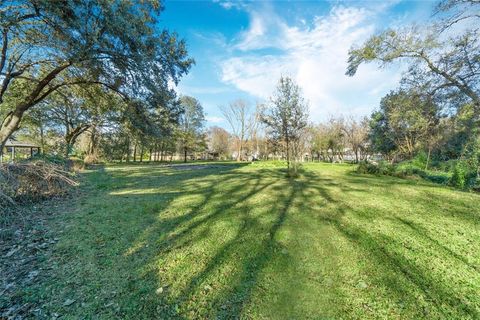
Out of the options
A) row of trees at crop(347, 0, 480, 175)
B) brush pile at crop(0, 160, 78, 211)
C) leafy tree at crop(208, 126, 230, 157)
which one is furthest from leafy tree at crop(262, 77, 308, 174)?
leafy tree at crop(208, 126, 230, 157)

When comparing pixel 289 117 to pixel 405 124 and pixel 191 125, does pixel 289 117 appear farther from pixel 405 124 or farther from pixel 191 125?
pixel 191 125

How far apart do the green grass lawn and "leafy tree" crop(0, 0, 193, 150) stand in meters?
4.24

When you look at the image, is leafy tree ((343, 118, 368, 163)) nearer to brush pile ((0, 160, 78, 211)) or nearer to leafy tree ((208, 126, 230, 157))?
leafy tree ((208, 126, 230, 157))

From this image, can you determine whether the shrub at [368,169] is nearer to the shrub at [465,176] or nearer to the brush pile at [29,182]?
the shrub at [465,176]

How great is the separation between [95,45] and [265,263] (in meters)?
6.86

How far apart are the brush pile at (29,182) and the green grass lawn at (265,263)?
3.78ft

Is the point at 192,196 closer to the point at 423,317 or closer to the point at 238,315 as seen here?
the point at 238,315

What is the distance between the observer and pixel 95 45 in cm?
584

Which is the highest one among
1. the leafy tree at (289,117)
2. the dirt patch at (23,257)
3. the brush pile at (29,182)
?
the leafy tree at (289,117)

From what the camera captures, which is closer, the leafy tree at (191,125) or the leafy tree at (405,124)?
the leafy tree at (405,124)

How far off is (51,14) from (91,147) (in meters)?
22.3

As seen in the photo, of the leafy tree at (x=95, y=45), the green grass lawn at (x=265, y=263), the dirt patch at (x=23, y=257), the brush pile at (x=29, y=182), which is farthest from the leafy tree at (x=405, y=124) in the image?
the brush pile at (x=29, y=182)

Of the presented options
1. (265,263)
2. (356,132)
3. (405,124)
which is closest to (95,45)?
(265,263)

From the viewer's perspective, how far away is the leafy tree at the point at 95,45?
5.36 meters
